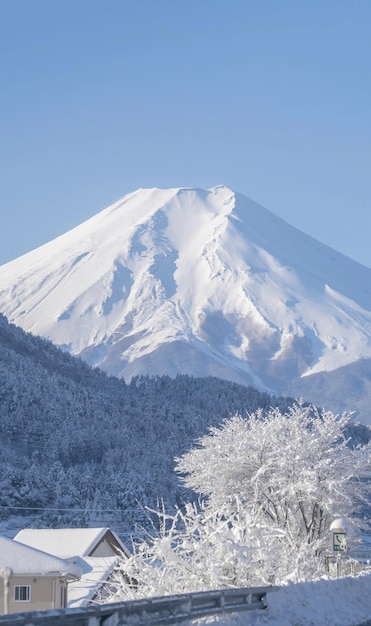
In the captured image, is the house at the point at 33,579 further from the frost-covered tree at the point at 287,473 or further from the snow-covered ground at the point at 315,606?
the snow-covered ground at the point at 315,606

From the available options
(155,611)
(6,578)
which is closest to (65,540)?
(6,578)

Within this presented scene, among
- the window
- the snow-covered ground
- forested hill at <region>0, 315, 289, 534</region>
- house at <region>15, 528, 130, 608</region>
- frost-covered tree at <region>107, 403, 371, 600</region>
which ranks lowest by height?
the window

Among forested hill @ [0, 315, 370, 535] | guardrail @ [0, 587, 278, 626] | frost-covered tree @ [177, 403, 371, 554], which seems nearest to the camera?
guardrail @ [0, 587, 278, 626]

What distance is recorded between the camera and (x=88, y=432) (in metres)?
119

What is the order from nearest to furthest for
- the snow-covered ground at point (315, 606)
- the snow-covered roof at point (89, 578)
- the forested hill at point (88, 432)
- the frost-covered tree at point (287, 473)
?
the snow-covered ground at point (315, 606)
the snow-covered roof at point (89, 578)
the frost-covered tree at point (287, 473)
the forested hill at point (88, 432)

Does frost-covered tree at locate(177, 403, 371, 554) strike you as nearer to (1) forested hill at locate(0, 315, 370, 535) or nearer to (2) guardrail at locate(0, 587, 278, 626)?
(2) guardrail at locate(0, 587, 278, 626)

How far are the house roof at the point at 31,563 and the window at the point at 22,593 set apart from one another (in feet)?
1.82

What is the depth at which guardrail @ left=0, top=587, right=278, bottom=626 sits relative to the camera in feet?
34.3

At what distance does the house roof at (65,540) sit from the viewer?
124ft

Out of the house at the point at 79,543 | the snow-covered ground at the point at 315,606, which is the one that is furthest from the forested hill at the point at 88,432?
the snow-covered ground at the point at 315,606

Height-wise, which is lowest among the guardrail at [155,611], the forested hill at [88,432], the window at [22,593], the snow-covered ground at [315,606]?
the window at [22,593]

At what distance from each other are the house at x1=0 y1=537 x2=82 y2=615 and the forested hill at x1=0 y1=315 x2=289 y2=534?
42083mm

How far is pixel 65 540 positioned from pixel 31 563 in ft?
40.2

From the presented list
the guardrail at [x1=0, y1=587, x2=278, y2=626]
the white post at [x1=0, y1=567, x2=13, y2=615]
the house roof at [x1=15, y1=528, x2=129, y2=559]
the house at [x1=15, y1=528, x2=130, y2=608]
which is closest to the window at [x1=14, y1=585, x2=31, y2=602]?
the white post at [x1=0, y1=567, x2=13, y2=615]
